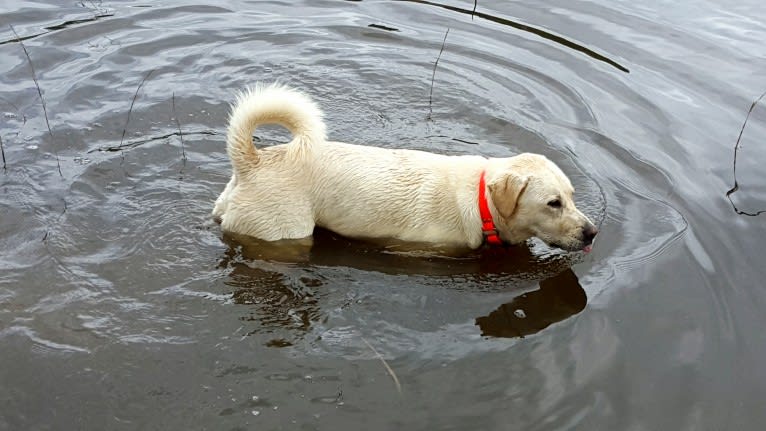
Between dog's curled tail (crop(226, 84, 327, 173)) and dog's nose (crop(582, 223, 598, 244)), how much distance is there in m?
2.31

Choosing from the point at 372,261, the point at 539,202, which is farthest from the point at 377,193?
the point at 539,202

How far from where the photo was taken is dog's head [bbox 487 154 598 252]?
579cm

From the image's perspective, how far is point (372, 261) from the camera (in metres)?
6.12

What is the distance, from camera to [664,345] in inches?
210

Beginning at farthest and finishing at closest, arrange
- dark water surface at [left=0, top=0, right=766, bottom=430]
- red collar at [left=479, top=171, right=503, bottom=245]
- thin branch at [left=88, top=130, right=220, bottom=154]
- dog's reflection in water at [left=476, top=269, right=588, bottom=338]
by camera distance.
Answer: thin branch at [left=88, top=130, right=220, bottom=154], red collar at [left=479, top=171, right=503, bottom=245], dog's reflection in water at [left=476, top=269, right=588, bottom=338], dark water surface at [left=0, top=0, right=766, bottom=430]

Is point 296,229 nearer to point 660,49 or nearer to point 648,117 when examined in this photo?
point 648,117

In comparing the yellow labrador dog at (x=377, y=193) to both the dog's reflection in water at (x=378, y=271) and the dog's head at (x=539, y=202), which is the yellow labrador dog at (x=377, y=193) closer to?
the dog's head at (x=539, y=202)

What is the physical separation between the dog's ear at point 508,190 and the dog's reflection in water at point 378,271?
Result: 63 cm

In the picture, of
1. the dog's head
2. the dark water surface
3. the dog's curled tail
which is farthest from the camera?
the dog's head

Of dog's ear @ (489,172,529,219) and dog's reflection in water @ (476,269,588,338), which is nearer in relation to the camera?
dog's reflection in water @ (476,269,588,338)

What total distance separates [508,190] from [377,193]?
110 centimetres

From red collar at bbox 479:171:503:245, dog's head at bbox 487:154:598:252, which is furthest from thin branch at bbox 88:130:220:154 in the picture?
dog's head at bbox 487:154:598:252

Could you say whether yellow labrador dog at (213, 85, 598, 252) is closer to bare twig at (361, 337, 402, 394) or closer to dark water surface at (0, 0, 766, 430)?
dark water surface at (0, 0, 766, 430)

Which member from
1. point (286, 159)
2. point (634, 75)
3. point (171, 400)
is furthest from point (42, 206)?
point (634, 75)
